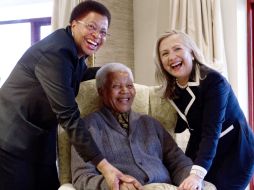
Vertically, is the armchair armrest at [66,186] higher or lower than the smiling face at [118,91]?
lower

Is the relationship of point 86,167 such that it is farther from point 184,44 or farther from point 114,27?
point 114,27

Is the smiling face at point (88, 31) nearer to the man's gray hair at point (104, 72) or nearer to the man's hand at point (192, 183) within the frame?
the man's gray hair at point (104, 72)

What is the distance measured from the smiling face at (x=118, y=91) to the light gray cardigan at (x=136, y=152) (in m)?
0.06

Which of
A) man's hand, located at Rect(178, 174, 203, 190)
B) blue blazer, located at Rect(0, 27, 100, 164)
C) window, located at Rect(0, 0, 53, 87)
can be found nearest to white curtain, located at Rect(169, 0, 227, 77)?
man's hand, located at Rect(178, 174, 203, 190)

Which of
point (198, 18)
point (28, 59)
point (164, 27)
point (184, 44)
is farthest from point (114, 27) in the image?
point (28, 59)

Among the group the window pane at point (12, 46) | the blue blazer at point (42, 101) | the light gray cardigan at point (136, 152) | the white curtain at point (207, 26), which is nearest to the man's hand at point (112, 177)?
the blue blazer at point (42, 101)

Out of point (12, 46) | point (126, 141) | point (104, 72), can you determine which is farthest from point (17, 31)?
point (126, 141)

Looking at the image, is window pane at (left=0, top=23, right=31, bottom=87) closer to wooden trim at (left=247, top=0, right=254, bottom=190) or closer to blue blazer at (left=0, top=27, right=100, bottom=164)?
wooden trim at (left=247, top=0, right=254, bottom=190)

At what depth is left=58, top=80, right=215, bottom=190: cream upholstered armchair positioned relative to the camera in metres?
1.85

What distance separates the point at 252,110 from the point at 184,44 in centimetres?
113

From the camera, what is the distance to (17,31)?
405 centimetres

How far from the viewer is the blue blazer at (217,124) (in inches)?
65.5

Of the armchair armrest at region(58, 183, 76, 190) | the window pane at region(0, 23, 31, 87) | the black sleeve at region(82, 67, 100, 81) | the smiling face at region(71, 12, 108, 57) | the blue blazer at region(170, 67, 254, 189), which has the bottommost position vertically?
the armchair armrest at region(58, 183, 76, 190)

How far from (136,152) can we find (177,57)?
512 mm
